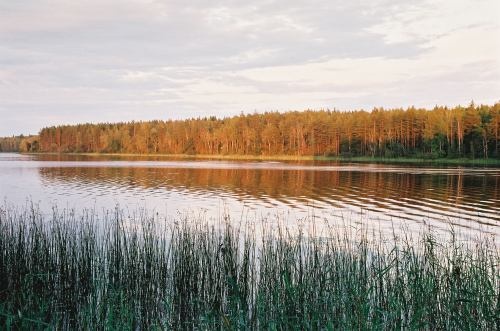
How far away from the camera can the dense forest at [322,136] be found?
7731 centimetres

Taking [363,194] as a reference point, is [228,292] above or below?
above

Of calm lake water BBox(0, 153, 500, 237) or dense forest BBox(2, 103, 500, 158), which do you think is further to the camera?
dense forest BBox(2, 103, 500, 158)

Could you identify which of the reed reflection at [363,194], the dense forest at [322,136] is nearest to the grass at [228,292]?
the reed reflection at [363,194]

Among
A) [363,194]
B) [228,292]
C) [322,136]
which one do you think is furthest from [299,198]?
[322,136]

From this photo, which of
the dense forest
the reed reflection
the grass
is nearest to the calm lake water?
the reed reflection

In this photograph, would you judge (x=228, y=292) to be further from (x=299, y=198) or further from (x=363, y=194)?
(x=363, y=194)

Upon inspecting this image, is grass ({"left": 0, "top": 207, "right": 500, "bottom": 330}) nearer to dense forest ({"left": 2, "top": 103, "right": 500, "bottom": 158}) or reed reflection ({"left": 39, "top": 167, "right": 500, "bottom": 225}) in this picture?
reed reflection ({"left": 39, "top": 167, "right": 500, "bottom": 225})

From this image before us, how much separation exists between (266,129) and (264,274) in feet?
335

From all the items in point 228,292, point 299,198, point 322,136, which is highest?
point 322,136

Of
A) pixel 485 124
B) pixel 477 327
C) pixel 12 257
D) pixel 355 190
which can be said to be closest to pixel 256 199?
pixel 355 190

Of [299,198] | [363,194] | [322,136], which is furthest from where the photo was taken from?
[322,136]

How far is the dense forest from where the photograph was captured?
7731 cm

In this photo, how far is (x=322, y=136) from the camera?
330 feet

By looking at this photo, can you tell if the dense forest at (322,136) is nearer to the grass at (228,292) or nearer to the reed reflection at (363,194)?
the reed reflection at (363,194)
